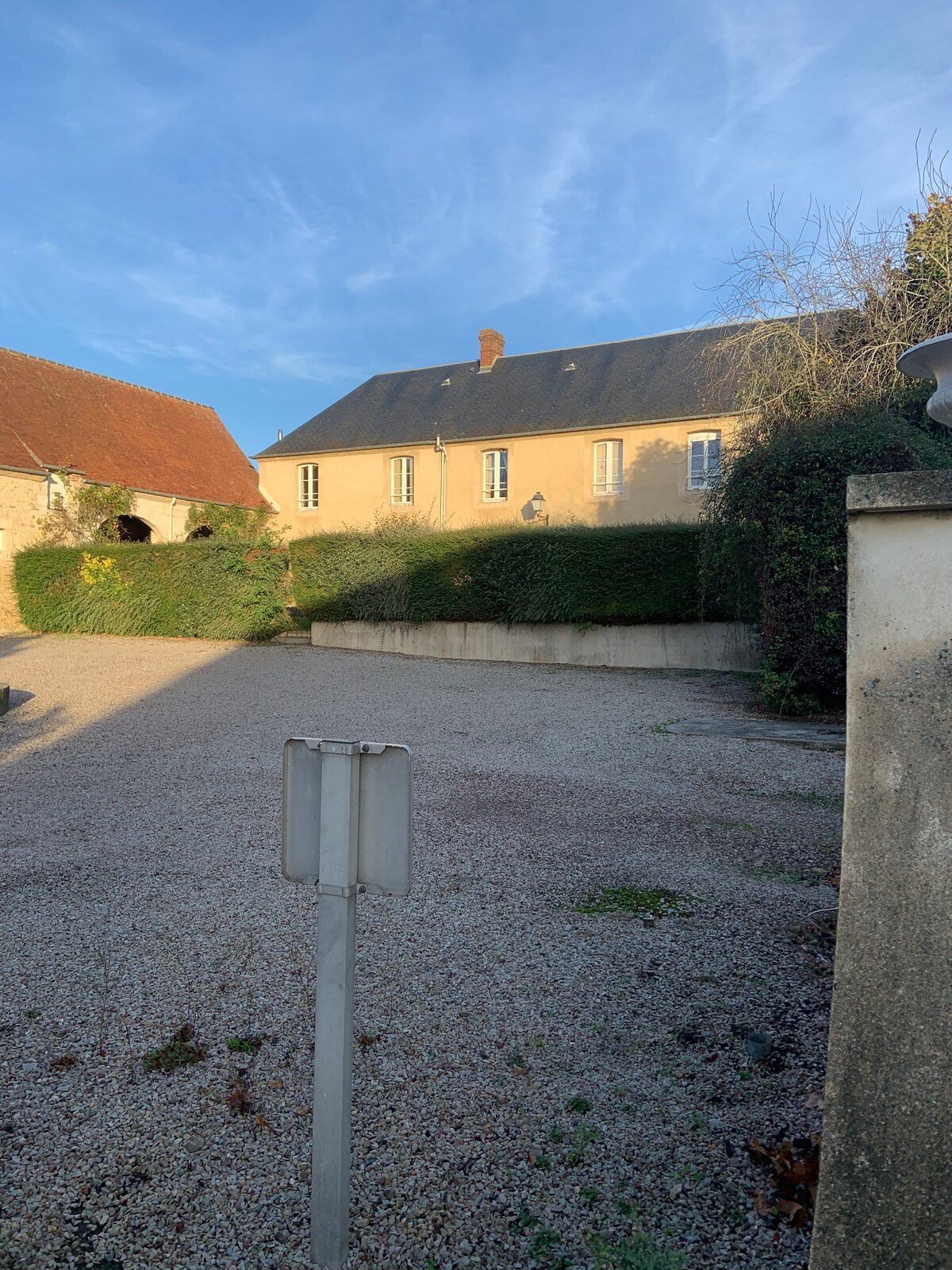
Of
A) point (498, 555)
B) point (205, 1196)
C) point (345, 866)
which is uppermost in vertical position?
point (498, 555)

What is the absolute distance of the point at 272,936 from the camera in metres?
3.61

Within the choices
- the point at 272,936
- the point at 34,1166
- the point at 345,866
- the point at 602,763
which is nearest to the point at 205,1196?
the point at 34,1166

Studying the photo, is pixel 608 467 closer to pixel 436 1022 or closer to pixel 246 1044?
pixel 436 1022

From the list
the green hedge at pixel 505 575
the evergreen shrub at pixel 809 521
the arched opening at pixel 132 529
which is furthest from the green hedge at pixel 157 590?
the evergreen shrub at pixel 809 521

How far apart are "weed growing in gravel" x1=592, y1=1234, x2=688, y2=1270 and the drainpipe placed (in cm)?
2190

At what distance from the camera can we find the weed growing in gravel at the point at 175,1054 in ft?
8.70

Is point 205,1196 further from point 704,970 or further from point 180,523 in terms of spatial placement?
point 180,523

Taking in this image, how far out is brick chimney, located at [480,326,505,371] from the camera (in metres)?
26.3

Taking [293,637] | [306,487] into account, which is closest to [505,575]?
[293,637]

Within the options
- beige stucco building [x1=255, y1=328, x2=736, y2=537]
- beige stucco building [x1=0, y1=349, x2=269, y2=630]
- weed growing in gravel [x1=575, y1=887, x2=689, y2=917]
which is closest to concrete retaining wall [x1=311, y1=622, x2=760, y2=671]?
beige stucco building [x1=255, y1=328, x2=736, y2=537]

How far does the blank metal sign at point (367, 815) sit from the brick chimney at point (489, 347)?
25726 millimetres

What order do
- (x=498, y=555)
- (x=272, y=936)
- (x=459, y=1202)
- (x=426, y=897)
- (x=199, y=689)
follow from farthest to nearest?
(x=498, y=555) < (x=199, y=689) < (x=426, y=897) < (x=272, y=936) < (x=459, y=1202)

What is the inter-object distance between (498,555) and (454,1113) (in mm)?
13040

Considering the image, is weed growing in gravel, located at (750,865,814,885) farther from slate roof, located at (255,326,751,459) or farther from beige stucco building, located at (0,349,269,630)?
beige stucco building, located at (0,349,269,630)
